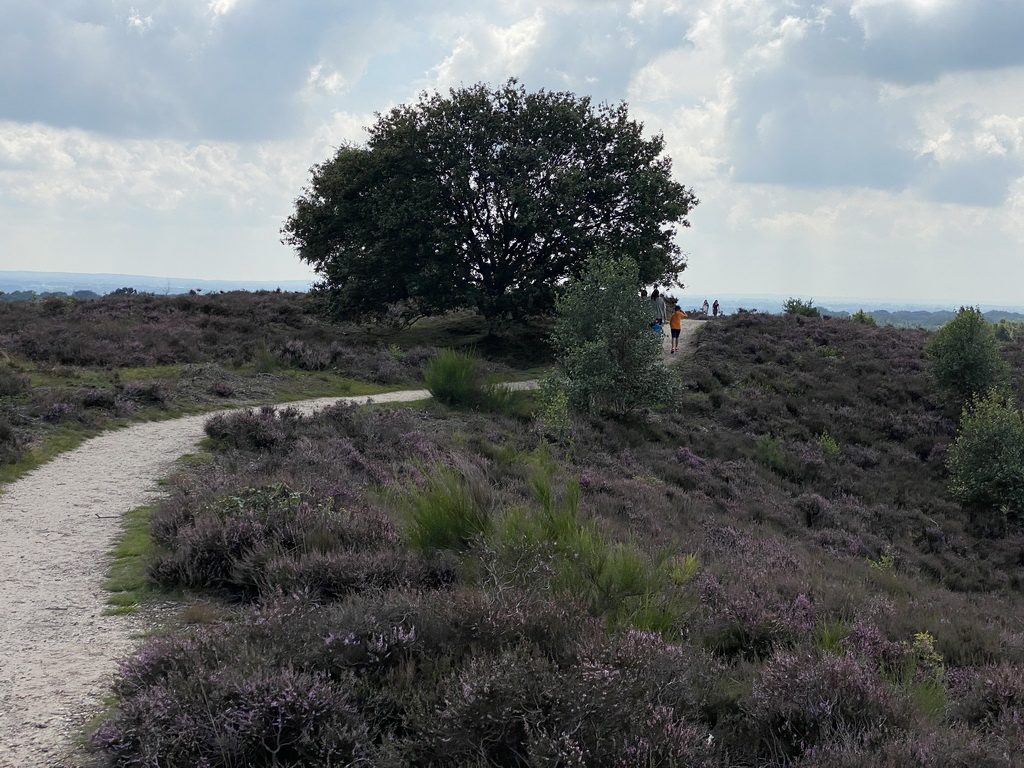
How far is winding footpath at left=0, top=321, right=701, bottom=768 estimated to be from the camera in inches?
167

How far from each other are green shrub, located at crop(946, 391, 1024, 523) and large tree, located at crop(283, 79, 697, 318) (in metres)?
13.4

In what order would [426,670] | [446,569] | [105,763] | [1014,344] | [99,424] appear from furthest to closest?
[1014,344] < [99,424] < [446,569] < [426,670] < [105,763]

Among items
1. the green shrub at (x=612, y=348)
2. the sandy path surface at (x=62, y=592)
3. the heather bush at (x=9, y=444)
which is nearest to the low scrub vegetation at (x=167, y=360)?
the heather bush at (x=9, y=444)

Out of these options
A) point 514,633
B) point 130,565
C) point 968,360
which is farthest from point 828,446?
point 514,633

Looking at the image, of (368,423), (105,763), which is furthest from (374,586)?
(368,423)

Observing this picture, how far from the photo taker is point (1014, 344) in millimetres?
36969

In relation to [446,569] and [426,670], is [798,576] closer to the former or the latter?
[446,569]

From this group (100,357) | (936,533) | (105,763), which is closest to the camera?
(105,763)

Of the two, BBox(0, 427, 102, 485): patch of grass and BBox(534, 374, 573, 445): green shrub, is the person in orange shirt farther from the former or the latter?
BBox(0, 427, 102, 485): patch of grass

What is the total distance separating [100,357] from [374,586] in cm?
1865

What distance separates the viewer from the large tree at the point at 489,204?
1134 inches

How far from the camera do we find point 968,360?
996 inches

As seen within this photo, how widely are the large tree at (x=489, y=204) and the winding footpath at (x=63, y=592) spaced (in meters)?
17.3

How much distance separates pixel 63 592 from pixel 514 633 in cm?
463
